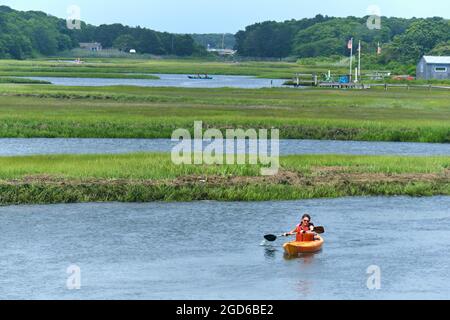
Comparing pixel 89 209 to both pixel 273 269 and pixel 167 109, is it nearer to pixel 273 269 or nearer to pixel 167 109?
pixel 273 269

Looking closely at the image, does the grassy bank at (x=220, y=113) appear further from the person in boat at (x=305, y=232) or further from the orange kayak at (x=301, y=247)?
the orange kayak at (x=301, y=247)

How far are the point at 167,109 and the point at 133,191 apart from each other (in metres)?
43.7

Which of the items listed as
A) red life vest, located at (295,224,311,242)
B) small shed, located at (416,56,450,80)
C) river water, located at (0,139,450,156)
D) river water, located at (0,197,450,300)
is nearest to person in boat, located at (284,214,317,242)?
red life vest, located at (295,224,311,242)

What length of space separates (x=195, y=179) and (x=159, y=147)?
56.1 ft

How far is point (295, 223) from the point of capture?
132 feet

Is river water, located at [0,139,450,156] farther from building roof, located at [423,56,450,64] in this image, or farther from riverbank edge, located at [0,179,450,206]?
building roof, located at [423,56,450,64]

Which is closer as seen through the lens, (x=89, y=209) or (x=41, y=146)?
(x=89, y=209)

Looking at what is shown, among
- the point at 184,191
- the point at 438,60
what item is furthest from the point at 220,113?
the point at 438,60

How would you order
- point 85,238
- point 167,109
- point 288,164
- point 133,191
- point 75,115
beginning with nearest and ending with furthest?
1. point 85,238
2. point 133,191
3. point 288,164
4. point 75,115
5. point 167,109

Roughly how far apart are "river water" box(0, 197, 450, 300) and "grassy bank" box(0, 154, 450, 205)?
3.16 ft

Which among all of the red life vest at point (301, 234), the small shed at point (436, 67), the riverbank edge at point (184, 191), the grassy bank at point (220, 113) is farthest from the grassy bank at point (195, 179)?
the small shed at point (436, 67)

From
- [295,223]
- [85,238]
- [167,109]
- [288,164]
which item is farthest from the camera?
[167,109]

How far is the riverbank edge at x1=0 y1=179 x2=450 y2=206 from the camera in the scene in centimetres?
4294
